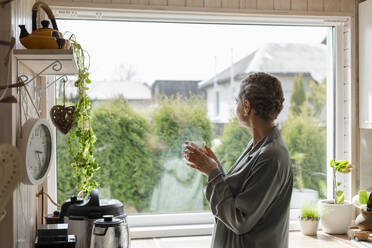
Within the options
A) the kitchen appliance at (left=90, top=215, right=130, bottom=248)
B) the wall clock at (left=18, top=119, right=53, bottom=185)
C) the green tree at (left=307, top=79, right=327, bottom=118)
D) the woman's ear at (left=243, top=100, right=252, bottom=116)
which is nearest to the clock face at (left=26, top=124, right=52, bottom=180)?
the wall clock at (left=18, top=119, right=53, bottom=185)

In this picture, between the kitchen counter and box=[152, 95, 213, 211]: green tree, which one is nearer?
the kitchen counter

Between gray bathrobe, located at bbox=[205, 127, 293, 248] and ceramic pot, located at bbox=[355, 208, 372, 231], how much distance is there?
1289 mm

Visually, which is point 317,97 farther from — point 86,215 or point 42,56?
point 42,56

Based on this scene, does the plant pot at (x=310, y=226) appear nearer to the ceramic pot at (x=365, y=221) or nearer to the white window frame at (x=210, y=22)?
the white window frame at (x=210, y=22)

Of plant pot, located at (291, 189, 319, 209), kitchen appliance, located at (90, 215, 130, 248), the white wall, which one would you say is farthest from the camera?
plant pot, located at (291, 189, 319, 209)

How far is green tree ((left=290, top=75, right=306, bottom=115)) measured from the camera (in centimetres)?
306

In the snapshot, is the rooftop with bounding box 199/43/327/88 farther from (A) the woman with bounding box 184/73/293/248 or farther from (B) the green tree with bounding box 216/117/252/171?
(A) the woman with bounding box 184/73/293/248

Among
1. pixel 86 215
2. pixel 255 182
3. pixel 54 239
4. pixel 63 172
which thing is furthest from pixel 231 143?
pixel 54 239

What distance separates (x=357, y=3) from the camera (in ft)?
9.75

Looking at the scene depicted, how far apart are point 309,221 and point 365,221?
334mm

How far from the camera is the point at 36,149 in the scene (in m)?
1.55


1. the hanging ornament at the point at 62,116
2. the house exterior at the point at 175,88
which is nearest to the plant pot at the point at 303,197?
the house exterior at the point at 175,88

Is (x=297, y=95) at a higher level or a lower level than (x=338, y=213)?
higher

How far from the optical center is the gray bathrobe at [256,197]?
61.0 inches
